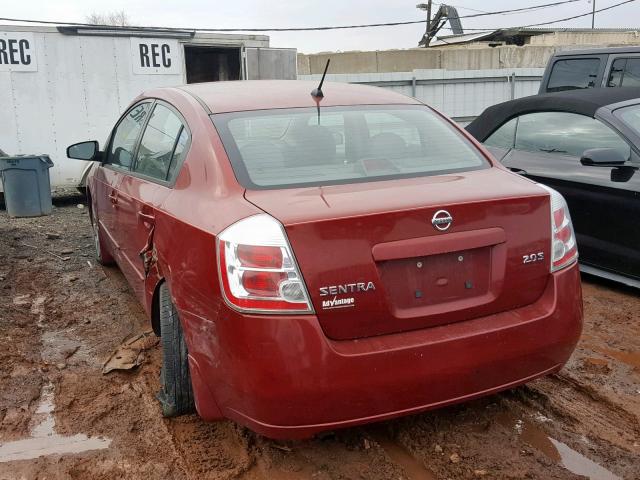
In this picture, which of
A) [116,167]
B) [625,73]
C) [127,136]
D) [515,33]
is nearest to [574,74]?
[625,73]

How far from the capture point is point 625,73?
6.30m

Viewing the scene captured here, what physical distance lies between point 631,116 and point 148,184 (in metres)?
3.57

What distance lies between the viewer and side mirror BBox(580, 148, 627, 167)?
4289 mm

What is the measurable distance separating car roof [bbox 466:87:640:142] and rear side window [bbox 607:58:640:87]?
1297mm

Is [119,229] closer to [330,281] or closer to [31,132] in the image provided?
[330,281]

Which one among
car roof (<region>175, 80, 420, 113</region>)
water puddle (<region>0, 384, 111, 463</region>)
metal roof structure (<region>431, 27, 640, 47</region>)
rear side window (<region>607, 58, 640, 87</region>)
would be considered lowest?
water puddle (<region>0, 384, 111, 463</region>)

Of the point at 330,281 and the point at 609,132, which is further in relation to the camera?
the point at 609,132

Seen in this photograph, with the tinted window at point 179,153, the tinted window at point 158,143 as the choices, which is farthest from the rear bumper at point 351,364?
the tinted window at point 158,143

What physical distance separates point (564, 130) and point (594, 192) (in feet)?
2.46

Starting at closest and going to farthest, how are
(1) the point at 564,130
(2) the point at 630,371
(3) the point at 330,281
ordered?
(3) the point at 330,281
(2) the point at 630,371
(1) the point at 564,130

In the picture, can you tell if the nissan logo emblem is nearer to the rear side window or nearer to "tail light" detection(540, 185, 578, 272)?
"tail light" detection(540, 185, 578, 272)

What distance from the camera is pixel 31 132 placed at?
9.40 metres

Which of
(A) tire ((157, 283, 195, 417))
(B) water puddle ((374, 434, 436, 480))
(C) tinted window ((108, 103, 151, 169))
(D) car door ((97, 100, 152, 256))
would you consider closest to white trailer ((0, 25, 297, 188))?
(D) car door ((97, 100, 152, 256))

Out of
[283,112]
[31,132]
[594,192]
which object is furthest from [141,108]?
[31,132]
